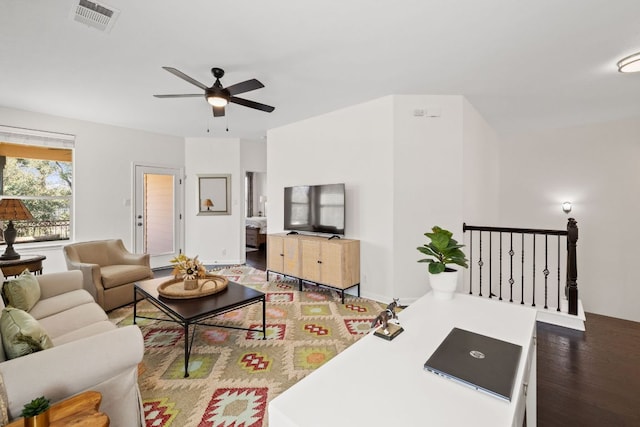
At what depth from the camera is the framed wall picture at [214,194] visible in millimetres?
5707

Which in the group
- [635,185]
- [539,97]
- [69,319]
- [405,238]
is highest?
[539,97]

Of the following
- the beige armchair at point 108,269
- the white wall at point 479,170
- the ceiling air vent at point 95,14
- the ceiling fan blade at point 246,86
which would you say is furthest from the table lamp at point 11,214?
the white wall at point 479,170

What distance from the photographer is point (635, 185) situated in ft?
13.5

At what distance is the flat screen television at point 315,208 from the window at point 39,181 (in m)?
3.60

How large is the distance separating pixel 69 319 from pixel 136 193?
356 centimetres

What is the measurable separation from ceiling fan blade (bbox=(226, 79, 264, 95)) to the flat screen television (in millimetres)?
1747

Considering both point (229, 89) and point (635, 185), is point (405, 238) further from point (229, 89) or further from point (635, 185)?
point (635, 185)

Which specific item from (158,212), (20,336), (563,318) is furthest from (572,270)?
(158,212)

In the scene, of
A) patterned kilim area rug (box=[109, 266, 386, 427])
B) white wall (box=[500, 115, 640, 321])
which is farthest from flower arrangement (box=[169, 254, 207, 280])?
white wall (box=[500, 115, 640, 321])

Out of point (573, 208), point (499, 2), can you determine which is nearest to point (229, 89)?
point (499, 2)

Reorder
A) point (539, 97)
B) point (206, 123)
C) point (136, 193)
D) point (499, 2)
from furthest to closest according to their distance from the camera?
point (136, 193) → point (206, 123) → point (539, 97) → point (499, 2)

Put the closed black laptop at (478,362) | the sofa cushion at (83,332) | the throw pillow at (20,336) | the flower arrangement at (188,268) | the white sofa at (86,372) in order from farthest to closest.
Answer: the flower arrangement at (188,268) < the sofa cushion at (83,332) < the throw pillow at (20,336) < the white sofa at (86,372) < the closed black laptop at (478,362)

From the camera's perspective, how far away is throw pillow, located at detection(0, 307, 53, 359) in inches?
52.6

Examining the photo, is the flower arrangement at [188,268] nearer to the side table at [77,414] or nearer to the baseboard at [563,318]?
the side table at [77,414]
